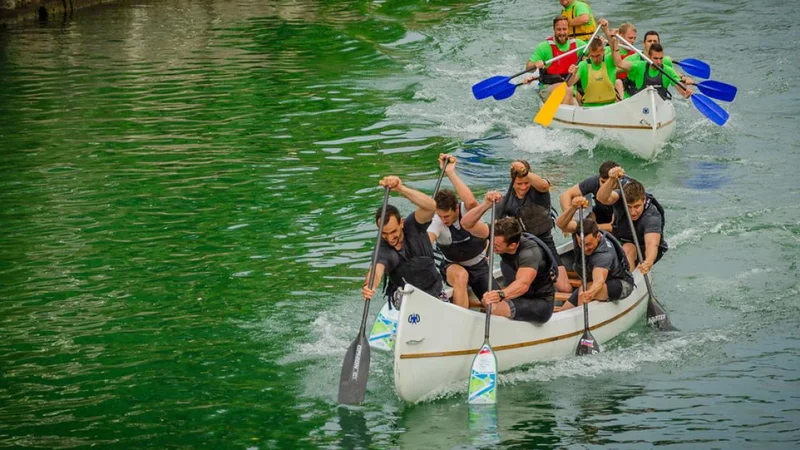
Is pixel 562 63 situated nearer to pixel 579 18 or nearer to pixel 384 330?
pixel 579 18

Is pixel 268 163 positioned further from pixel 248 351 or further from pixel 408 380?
pixel 408 380

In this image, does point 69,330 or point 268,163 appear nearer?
point 69,330

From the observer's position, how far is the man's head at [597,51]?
17.8m

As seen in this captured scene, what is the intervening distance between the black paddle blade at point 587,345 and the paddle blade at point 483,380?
1363 millimetres

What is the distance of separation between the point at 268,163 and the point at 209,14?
14895 mm

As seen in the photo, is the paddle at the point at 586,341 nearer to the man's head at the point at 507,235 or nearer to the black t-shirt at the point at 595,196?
the man's head at the point at 507,235

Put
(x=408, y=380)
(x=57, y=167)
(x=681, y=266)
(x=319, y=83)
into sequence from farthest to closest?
(x=319, y=83), (x=57, y=167), (x=681, y=266), (x=408, y=380)

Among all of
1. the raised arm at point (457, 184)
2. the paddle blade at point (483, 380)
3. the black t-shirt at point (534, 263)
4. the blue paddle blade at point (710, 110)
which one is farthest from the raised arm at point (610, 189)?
the blue paddle blade at point (710, 110)

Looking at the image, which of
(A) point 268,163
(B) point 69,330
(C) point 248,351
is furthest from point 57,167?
(C) point 248,351

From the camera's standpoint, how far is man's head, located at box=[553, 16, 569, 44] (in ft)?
63.6

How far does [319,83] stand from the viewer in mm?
23453

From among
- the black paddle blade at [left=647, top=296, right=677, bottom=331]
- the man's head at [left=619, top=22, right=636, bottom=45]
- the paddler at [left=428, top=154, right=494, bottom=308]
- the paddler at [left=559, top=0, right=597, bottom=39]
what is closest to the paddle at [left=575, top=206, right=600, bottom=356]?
the paddler at [left=428, top=154, right=494, bottom=308]

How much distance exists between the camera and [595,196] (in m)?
12.6

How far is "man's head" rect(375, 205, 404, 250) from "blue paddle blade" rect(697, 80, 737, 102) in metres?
8.29
